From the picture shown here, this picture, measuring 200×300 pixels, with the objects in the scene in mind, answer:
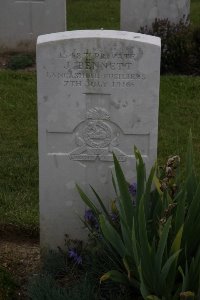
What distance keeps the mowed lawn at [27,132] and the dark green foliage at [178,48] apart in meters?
0.51

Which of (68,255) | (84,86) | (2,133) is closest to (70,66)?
(84,86)

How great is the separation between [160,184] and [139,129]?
1.36 feet

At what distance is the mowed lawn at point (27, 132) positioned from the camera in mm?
5035

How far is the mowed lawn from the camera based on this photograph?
5.04 meters

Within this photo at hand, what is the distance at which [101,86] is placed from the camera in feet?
12.4

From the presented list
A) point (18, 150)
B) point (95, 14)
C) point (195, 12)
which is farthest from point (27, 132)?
point (195, 12)

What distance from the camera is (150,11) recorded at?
29.8ft

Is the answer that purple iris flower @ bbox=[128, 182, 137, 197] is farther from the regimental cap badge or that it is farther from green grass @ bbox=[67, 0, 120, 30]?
green grass @ bbox=[67, 0, 120, 30]

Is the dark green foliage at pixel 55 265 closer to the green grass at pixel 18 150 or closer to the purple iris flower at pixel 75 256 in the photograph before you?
the purple iris flower at pixel 75 256

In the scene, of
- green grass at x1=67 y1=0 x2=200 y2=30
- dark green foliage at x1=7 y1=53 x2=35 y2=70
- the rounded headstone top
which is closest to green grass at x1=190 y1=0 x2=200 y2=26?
green grass at x1=67 y1=0 x2=200 y2=30

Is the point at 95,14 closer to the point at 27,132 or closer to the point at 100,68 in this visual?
the point at 27,132

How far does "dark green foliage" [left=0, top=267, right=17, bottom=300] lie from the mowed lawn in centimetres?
85

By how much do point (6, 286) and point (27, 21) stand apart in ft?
20.5

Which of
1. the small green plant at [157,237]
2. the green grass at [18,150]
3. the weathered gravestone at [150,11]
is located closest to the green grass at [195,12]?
the weathered gravestone at [150,11]
